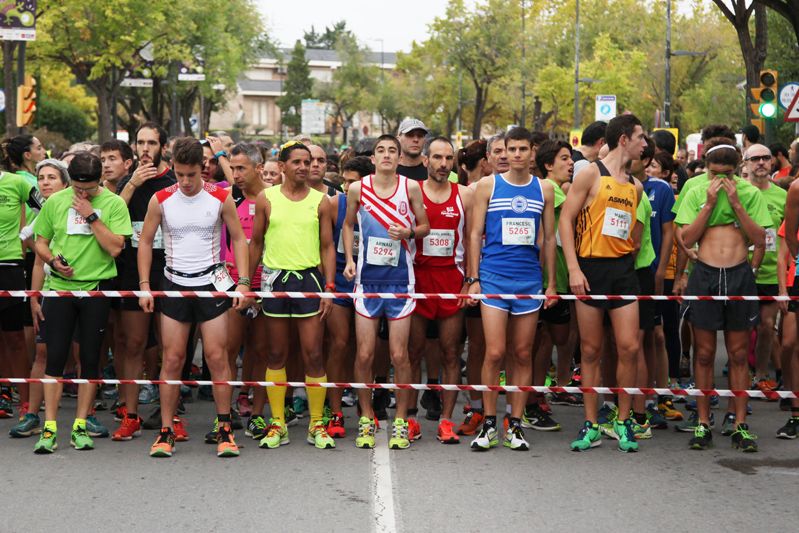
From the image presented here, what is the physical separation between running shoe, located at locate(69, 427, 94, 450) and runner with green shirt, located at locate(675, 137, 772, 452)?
13.7ft

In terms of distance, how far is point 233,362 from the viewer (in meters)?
9.80

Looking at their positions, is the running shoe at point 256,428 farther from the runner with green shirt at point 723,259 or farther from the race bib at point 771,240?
the race bib at point 771,240

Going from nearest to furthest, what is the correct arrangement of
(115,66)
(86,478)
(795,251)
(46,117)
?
1. (86,478)
2. (795,251)
3. (115,66)
4. (46,117)

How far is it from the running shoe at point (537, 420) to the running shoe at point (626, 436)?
81 cm

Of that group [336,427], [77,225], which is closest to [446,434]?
[336,427]

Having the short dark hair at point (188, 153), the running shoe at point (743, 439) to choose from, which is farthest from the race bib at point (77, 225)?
the running shoe at point (743, 439)

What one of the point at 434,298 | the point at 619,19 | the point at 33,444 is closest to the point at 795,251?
the point at 434,298

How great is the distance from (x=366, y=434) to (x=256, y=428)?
87 cm

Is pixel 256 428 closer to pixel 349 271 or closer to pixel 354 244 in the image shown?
pixel 349 271

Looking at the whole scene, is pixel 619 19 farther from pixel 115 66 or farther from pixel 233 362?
pixel 233 362

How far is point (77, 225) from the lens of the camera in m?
8.60

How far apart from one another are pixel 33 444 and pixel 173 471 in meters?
1.43

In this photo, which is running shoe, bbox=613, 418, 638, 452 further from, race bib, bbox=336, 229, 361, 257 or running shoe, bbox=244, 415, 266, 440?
running shoe, bbox=244, 415, 266, 440

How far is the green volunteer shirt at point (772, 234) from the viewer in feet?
34.4
